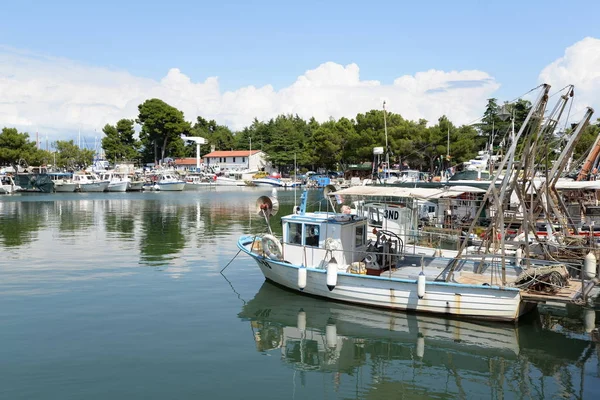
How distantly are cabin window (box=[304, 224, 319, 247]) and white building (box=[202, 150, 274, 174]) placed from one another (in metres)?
105

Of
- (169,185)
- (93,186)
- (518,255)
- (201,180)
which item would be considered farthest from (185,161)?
(518,255)

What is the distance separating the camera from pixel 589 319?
1703 cm

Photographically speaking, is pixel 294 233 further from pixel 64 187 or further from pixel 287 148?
pixel 287 148

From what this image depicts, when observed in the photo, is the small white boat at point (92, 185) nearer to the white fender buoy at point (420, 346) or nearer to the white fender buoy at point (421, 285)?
the white fender buoy at point (421, 285)

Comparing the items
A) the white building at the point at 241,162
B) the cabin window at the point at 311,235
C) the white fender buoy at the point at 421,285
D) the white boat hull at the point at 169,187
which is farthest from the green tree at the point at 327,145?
the white fender buoy at the point at 421,285

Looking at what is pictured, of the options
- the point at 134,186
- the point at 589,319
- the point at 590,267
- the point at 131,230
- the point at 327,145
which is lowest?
the point at 589,319

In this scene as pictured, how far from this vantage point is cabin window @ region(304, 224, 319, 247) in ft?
63.4

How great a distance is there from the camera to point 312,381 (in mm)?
12641

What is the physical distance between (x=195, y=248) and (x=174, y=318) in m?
14.6

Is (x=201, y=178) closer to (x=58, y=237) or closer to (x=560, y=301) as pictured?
(x=58, y=237)

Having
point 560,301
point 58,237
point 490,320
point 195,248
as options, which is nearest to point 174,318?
point 490,320

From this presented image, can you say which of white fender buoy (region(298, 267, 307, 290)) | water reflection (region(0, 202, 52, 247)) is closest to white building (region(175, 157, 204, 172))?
water reflection (region(0, 202, 52, 247))

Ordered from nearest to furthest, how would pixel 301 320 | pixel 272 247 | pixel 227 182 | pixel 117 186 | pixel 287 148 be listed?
pixel 301 320 < pixel 272 247 < pixel 117 186 < pixel 227 182 < pixel 287 148

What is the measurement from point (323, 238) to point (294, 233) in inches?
49.3
